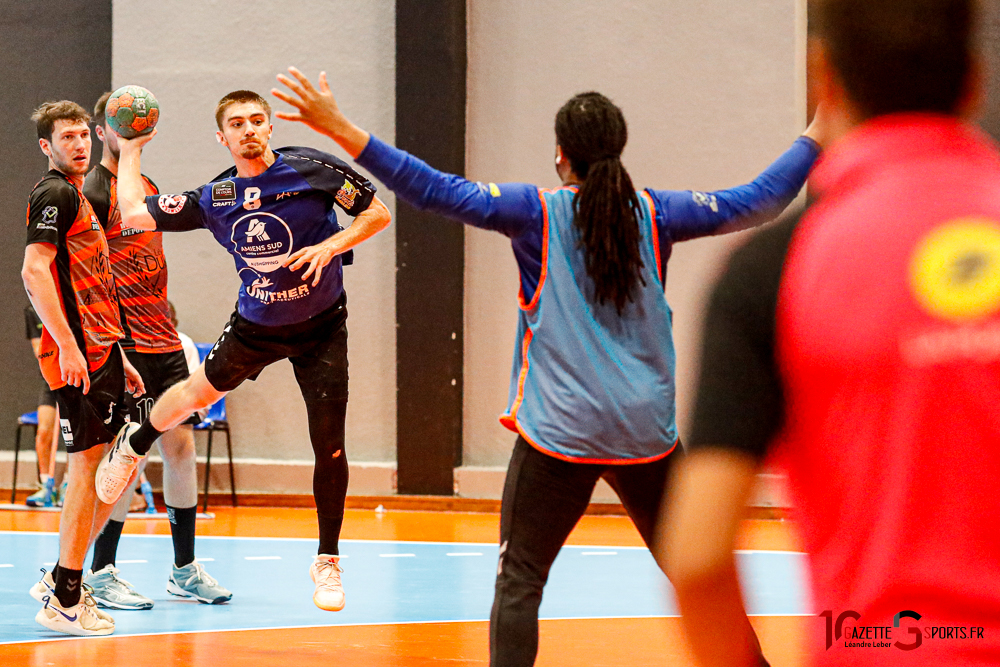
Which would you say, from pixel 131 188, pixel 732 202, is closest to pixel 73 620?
pixel 131 188

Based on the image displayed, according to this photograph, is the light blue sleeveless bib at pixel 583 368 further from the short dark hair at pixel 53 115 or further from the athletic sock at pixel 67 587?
the short dark hair at pixel 53 115

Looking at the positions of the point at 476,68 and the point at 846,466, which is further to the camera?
the point at 476,68

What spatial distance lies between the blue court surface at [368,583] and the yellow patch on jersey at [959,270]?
336 cm

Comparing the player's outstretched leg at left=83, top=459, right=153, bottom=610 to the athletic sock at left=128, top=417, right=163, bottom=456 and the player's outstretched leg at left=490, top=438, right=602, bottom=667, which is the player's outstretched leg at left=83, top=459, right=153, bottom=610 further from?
the player's outstretched leg at left=490, top=438, right=602, bottom=667

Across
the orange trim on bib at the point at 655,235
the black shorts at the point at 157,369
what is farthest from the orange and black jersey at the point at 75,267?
Result: the orange trim on bib at the point at 655,235

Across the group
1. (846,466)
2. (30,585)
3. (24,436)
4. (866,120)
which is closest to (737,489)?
(846,466)

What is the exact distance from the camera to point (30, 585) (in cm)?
566

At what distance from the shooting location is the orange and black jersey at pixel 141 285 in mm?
5289

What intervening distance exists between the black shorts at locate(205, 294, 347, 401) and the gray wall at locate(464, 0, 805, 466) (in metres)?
4.26

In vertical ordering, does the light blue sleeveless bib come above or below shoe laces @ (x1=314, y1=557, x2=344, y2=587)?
above

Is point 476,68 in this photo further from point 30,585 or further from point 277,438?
point 30,585

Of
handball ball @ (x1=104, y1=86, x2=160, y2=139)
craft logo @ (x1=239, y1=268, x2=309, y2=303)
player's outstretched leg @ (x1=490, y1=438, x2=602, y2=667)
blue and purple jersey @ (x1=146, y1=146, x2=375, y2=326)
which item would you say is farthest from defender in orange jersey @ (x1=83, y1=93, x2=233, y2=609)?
player's outstretched leg @ (x1=490, y1=438, x2=602, y2=667)

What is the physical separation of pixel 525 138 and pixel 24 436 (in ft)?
16.4

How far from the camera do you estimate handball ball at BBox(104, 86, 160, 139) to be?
457 cm
